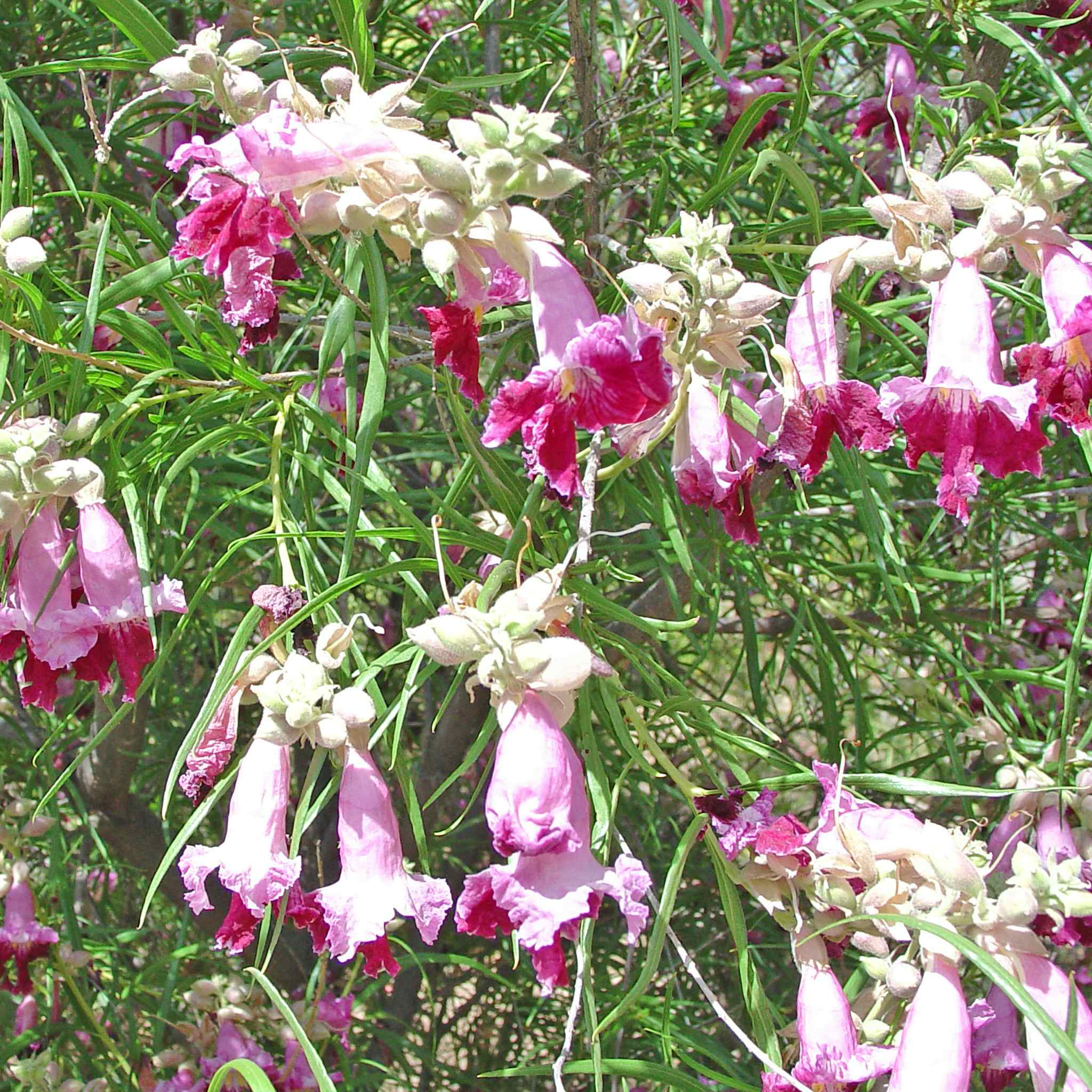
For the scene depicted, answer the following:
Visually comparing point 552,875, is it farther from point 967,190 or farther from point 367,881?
point 967,190

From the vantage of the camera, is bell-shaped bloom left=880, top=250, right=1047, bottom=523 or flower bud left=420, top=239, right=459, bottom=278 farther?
bell-shaped bloom left=880, top=250, right=1047, bottom=523

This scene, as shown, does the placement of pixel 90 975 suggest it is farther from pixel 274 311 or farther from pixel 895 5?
pixel 895 5

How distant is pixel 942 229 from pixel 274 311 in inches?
18.9

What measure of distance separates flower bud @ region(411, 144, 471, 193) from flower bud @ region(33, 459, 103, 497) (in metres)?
0.34

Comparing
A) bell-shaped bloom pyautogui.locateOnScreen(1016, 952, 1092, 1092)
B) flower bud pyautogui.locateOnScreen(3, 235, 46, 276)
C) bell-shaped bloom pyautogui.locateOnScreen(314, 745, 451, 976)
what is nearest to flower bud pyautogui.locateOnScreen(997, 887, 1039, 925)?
bell-shaped bloom pyautogui.locateOnScreen(1016, 952, 1092, 1092)

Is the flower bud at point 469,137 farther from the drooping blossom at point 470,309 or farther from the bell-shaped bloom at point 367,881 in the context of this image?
the bell-shaped bloom at point 367,881

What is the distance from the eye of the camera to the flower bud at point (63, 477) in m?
0.78

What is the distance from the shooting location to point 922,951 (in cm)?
79

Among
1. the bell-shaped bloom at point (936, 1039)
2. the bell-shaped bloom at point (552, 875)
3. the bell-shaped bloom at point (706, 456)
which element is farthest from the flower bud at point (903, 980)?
the bell-shaped bloom at point (706, 456)

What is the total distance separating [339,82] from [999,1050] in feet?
3.14

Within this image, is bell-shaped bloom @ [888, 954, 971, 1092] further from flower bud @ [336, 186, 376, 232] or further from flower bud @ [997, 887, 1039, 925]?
flower bud @ [336, 186, 376, 232]

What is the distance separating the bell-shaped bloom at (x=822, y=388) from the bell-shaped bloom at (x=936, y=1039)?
0.35 metres

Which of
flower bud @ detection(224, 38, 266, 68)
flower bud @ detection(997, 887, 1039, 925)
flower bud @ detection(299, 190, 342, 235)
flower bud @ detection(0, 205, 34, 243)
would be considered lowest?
flower bud @ detection(997, 887, 1039, 925)

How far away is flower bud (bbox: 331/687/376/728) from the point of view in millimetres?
715
